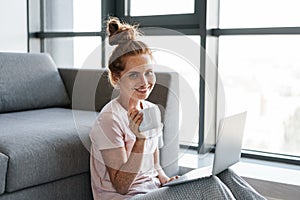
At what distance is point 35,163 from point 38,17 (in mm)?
1968

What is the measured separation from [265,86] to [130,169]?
4.32 feet

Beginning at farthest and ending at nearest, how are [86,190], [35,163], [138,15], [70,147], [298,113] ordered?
[138,15]
[298,113]
[86,190]
[70,147]
[35,163]

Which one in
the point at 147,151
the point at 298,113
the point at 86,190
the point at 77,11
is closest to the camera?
the point at 147,151

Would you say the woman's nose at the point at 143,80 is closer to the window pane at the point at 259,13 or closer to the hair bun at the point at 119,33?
the hair bun at the point at 119,33

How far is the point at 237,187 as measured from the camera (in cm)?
136

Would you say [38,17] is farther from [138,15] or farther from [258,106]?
[258,106]

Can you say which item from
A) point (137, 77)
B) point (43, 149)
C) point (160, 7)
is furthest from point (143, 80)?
point (160, 7)

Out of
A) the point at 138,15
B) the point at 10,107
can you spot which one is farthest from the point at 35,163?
the point at 138,15

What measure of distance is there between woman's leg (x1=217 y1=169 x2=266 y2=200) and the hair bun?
0.54 meters

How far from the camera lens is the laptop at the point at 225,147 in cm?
127

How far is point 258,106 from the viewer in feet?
8.19

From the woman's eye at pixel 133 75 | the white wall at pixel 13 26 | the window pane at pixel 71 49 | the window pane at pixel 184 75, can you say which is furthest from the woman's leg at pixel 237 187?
the white wall at pixel 13 26

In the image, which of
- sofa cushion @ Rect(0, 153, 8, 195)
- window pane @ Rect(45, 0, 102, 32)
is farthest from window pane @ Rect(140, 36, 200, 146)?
window pane @ Rect(45, 0, 102, 32)

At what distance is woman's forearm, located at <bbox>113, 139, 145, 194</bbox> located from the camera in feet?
4.52
